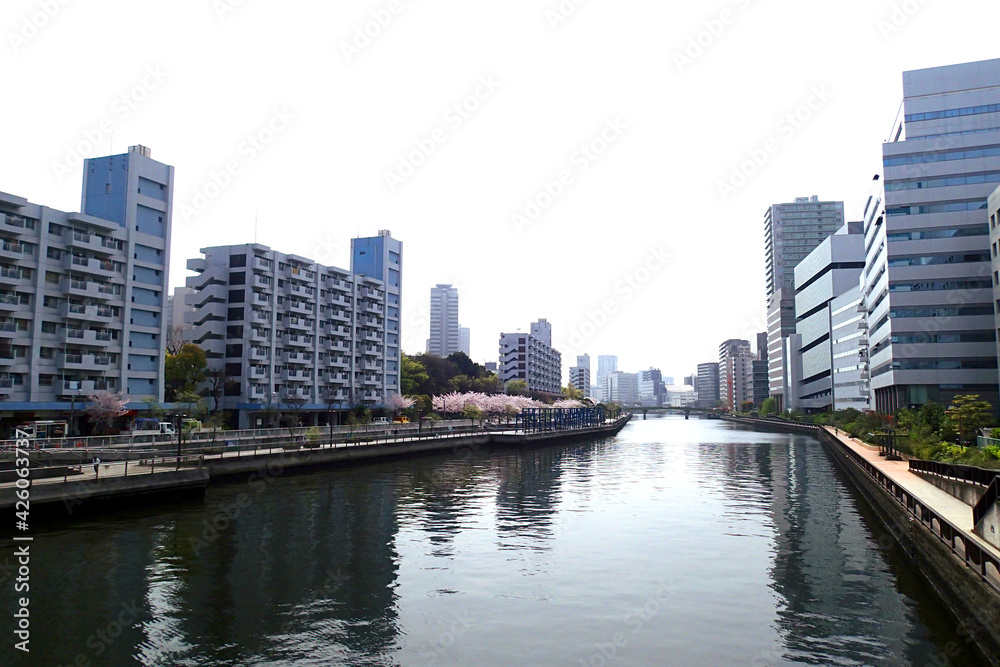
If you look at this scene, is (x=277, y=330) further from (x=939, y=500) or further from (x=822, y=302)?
(x=822, y=302)

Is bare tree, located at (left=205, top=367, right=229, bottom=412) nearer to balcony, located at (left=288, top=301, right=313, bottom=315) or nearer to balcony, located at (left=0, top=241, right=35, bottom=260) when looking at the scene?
balcony, located at (left=288, top=301, right=313, bottom=315)

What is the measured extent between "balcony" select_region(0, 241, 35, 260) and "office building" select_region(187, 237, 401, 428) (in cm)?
2821

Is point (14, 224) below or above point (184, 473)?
above

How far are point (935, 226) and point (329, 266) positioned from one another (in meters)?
86.8

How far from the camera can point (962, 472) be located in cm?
2556

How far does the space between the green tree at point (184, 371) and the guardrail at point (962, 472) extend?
77.6 metres

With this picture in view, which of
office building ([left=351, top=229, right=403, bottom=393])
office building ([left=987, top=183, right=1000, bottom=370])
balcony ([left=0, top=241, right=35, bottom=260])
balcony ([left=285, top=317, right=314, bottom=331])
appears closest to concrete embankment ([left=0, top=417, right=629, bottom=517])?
balcony ([left=0, top=241, right=35, bottom=260])

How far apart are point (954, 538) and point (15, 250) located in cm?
7680

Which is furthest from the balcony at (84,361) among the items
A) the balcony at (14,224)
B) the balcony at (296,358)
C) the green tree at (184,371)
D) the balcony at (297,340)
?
the balcony at (297,340)

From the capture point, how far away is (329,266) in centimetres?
10850

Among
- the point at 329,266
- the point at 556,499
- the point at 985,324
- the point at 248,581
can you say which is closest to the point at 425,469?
the point at 556,499

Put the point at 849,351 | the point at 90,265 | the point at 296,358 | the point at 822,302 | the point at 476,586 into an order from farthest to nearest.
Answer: the point at 822,302
the point at 849,351
the point at 296,358
the point at 90,265
the point at 476,586

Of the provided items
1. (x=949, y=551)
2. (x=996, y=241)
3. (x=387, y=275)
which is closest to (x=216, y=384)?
(x=387, y=275)

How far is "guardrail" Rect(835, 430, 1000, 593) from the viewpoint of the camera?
14.4m
